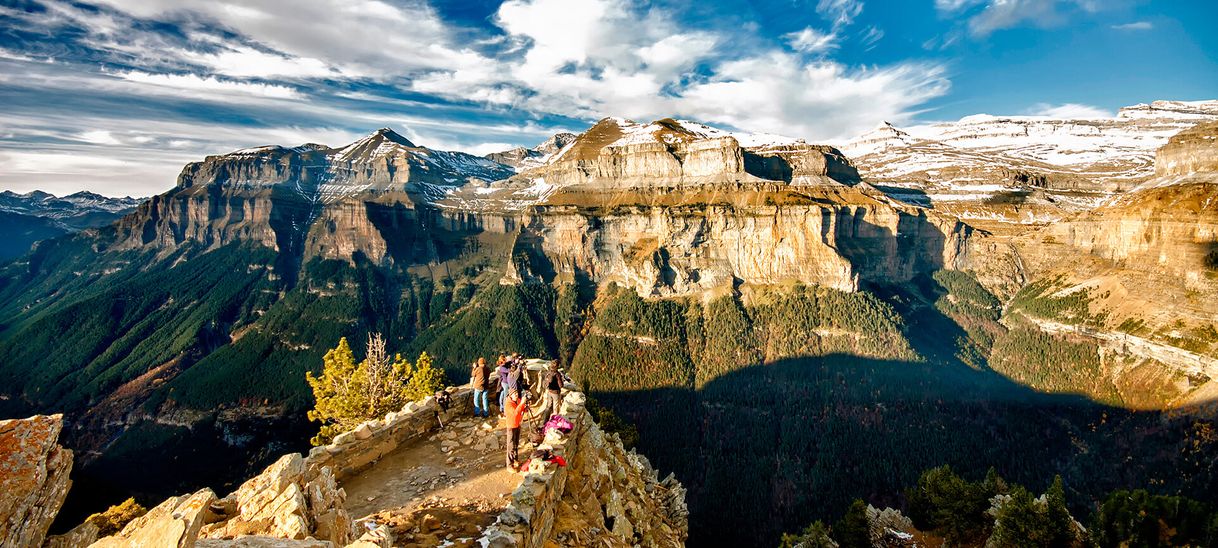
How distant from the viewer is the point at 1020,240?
148m

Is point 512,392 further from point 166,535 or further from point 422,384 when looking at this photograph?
point 422,384

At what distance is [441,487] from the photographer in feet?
47.8

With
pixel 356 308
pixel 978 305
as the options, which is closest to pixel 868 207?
pixel 978 305

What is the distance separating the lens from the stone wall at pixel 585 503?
11156mm

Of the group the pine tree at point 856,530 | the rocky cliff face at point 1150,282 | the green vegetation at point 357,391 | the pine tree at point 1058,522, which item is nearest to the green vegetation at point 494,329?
the pine tree at point 856,530

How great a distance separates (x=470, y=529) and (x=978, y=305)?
567ft

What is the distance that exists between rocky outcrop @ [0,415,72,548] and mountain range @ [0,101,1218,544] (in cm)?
7007

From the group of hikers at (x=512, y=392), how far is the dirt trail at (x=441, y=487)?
764 millimetres

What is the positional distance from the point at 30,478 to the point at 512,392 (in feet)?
36.6

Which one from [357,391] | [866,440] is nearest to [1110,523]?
[357,391]

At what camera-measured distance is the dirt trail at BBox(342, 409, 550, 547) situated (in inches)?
485

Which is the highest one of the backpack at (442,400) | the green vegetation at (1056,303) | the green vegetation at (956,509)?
the backpack at (442,400)

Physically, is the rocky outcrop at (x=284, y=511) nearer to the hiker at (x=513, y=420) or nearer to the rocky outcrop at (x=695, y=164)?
the hiker at (x=513, y=420)

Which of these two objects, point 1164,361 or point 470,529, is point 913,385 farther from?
point 470,529
